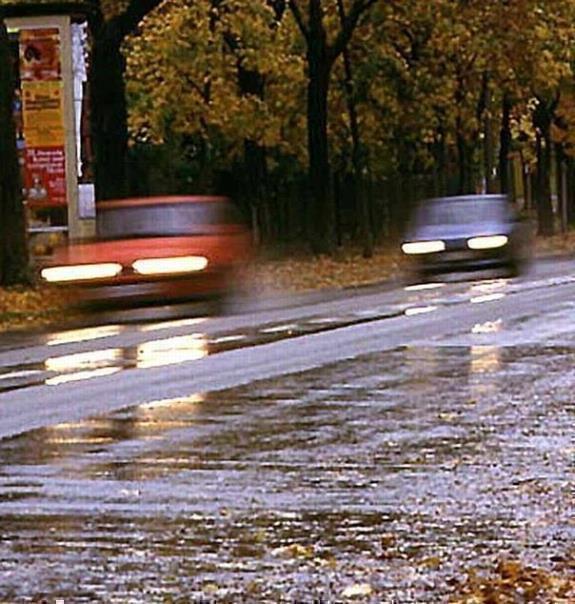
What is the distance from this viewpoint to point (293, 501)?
11.0m

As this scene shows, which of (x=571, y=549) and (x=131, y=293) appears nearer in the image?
(x=571, y=549)

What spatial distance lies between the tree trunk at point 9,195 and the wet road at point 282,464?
31.4 ft

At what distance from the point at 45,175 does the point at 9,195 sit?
3285 mm

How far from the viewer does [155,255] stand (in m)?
26.3

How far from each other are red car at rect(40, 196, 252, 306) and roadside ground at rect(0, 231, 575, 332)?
878 mm

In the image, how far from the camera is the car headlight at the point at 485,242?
35.4 metres

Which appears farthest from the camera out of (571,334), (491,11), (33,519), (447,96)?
(447,96)

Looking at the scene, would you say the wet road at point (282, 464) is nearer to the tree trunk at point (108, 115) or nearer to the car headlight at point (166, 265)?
the car headlight at point (166, 265)

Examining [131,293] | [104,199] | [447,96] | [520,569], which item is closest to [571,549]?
[520,569]

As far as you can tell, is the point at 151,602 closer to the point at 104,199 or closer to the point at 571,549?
the point at 571,549

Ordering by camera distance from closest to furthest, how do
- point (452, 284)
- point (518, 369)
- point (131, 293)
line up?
point (518, 369), point (131, 293), point (452, 284)

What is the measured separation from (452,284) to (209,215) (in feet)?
26.2

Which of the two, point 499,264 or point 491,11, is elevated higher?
point 491,11

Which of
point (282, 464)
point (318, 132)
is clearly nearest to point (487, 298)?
point (282, 464)
